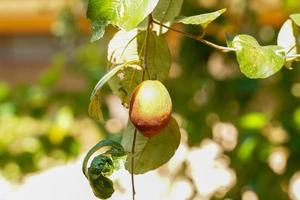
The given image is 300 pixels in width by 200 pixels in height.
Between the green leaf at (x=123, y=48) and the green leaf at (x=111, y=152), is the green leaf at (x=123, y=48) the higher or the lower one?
the higher one

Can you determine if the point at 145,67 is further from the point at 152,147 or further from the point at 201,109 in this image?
the point at 201,109

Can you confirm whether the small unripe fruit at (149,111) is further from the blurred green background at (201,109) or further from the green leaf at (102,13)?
the blurred green background at (201,109)

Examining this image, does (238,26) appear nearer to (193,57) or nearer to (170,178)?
(193,57)

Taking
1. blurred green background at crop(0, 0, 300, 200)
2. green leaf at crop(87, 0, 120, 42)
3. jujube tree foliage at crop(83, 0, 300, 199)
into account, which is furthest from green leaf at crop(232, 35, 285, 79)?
blurred green background at crop(0, 0, 300, 200)

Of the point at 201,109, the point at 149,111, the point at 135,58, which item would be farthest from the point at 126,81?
the point at 201,109

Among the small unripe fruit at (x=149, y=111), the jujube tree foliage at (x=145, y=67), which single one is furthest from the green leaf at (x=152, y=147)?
the small unripe fruit at (x=149, y=111)

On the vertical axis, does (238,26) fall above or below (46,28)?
above

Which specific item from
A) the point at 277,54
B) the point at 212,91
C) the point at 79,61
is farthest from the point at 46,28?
the point at 277,54
